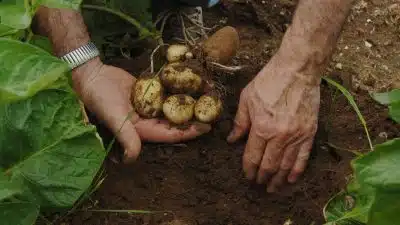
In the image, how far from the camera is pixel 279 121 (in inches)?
79.0

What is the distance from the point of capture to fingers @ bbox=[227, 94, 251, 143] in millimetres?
2092

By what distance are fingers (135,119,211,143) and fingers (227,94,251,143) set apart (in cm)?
8

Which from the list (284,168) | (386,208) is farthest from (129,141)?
(386,208)

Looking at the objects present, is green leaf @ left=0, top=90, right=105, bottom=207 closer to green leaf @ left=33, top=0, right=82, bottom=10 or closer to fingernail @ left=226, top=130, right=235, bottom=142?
green leaf @ left=33, top=0, right=82, bottom=10

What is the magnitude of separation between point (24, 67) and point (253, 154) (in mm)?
845

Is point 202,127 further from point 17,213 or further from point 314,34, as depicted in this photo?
point 17,213

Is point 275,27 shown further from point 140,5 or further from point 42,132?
point 42,132

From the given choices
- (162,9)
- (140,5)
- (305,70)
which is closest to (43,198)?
(305,70)

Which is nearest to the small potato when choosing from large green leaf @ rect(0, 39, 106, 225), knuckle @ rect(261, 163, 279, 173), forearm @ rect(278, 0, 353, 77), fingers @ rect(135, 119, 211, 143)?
fingers @ rect(135, 119, 211, 143)

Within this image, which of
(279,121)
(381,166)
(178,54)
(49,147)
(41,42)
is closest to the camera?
(381,166)

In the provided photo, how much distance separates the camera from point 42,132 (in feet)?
5.42

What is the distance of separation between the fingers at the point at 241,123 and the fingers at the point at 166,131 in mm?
Answer: 78

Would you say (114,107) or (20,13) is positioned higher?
(20,13)

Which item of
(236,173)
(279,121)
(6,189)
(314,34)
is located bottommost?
(236,173)
